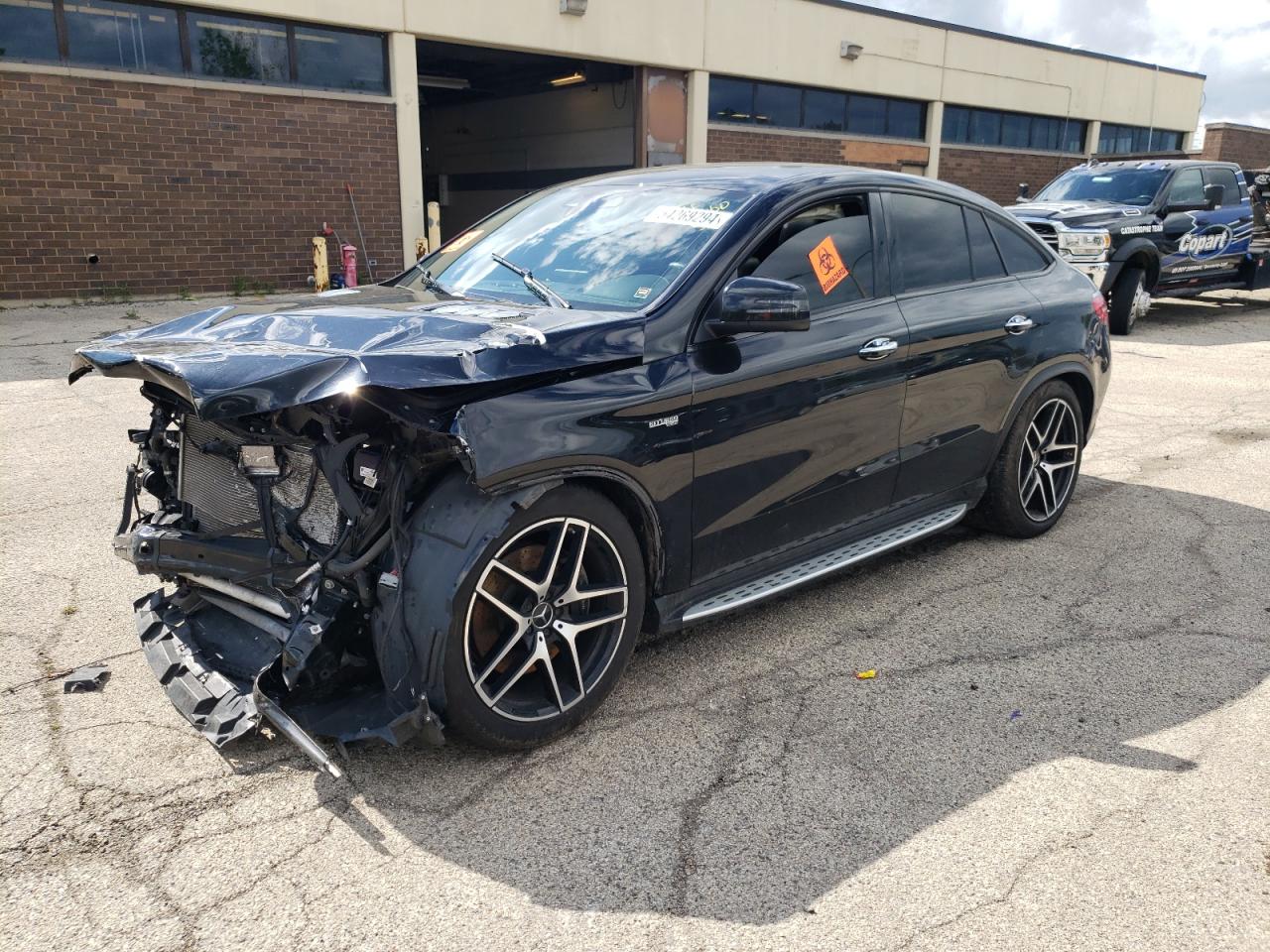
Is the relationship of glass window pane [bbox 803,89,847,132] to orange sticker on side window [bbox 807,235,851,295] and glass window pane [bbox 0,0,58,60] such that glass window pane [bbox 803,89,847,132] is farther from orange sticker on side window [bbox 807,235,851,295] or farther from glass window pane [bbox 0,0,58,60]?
orange sticker on side window [bbox 807,235,851,295]

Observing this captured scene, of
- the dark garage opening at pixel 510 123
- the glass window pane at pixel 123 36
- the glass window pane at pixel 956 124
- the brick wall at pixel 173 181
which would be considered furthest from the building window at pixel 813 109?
the glass window pane at pixel 123 36

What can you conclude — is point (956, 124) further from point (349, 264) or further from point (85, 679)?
point (85, 679)

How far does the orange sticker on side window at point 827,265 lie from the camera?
13.3 ft

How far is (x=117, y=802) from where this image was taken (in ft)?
9.75

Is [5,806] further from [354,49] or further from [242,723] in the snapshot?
[354,49]

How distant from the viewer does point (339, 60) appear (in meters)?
14.8

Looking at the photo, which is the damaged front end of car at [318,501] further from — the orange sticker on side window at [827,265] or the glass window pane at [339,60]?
the glass window pane at [339,60]

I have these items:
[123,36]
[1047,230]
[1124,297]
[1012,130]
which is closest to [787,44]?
[1012,130]

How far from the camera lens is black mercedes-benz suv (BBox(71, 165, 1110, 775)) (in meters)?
2.95

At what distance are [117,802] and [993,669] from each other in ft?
9.95

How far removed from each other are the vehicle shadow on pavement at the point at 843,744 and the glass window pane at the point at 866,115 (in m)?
18.6

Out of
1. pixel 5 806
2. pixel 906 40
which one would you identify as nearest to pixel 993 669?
pixel 5 806

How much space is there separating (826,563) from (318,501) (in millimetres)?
2010

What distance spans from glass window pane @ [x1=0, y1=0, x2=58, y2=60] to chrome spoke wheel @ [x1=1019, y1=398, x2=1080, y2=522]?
41.9ft
